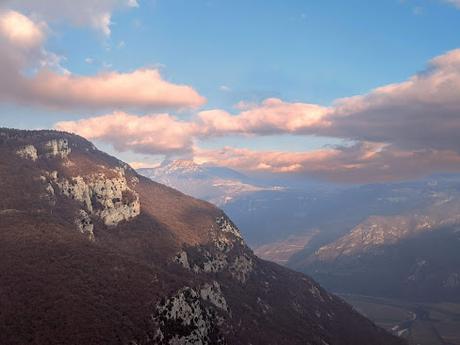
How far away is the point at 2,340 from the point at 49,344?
16.8 metres

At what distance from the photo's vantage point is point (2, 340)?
650 ft

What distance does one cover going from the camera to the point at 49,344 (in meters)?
200
